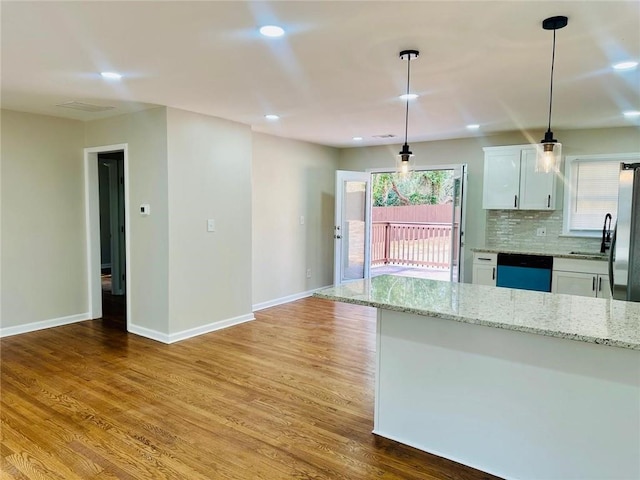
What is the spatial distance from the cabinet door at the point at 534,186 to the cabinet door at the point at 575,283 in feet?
2.81

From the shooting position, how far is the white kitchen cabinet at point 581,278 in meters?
4.59

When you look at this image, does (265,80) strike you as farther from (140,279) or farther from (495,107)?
(140,279)

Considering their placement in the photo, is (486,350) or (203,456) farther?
(203,456)

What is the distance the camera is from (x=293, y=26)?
7.45ft

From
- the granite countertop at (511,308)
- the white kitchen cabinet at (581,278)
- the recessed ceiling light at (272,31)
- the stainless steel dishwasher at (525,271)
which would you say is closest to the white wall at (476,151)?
the stainless steel dishwasher at (525,271)

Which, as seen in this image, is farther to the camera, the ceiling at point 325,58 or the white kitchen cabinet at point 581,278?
the white kitchen cabinet at point 581,278

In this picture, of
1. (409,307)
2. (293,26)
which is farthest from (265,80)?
(409,307)

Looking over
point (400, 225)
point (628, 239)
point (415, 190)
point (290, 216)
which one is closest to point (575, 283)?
point (628, 239)

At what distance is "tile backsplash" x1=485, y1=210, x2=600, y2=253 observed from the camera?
5.23 m

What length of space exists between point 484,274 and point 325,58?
141 inches

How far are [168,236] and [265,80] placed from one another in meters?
1.89

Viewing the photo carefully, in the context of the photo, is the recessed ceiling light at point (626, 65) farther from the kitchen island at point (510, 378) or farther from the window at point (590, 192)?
the window at point (590, 192)

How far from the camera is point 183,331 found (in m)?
4.52

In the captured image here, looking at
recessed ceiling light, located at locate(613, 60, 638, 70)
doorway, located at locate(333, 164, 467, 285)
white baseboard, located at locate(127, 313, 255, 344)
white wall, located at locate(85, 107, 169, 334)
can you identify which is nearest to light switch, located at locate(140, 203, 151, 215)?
white wall, located at locate(85, 107, 169, 334)
